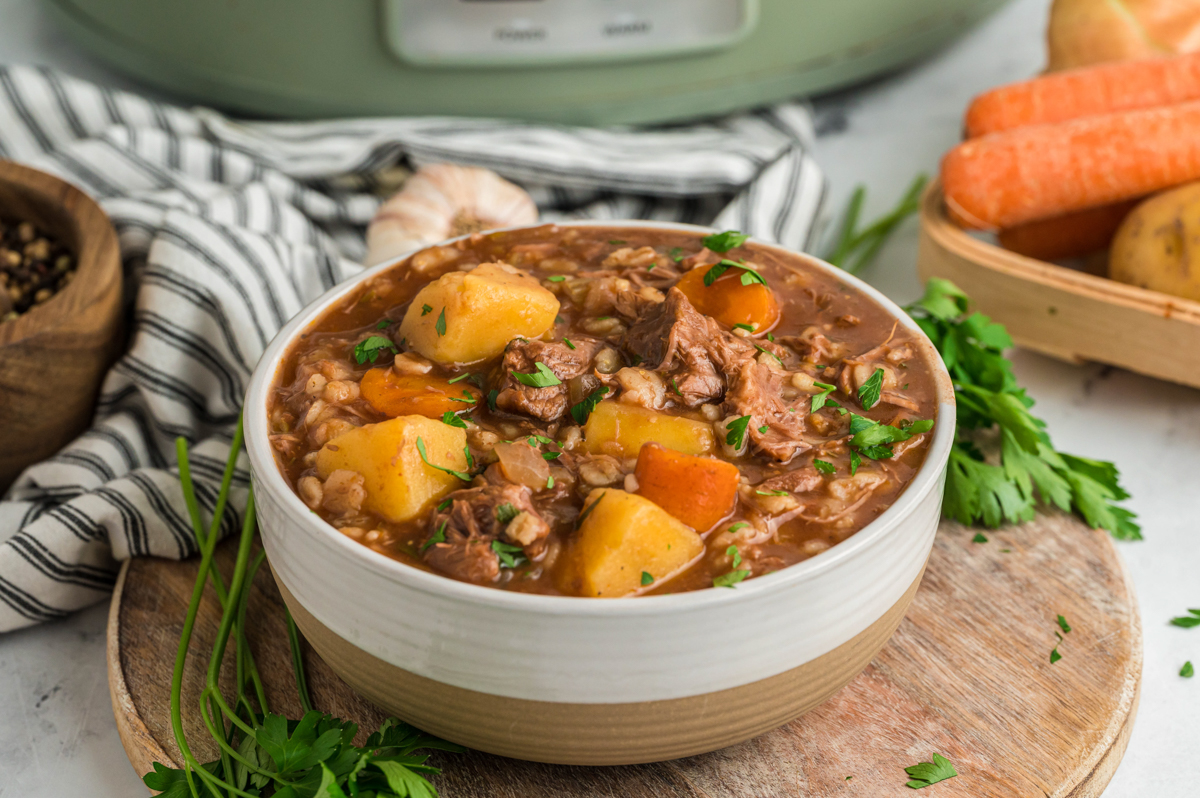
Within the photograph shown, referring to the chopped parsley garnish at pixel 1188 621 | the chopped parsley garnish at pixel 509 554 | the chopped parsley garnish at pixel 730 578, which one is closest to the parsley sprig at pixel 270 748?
the chopped parsley garnish at pixel 509 554

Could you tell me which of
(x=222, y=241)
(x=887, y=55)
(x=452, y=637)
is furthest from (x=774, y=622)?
(x=887, y=55)

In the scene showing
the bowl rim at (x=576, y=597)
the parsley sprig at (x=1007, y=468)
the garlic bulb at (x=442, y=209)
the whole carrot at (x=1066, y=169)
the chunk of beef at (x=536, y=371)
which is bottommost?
the parsley sprig at (x=1007, y=468)

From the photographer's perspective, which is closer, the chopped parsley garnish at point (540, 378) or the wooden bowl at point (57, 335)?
the chopped parsley garnish at point (540, 378)

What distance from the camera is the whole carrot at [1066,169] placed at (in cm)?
343

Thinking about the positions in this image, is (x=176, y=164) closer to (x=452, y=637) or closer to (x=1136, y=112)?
(x=452, y=637)

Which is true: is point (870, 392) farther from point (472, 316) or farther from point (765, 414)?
point (472, 316)

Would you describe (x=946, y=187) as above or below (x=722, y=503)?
below

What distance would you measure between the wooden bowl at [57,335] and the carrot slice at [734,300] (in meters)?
1.61

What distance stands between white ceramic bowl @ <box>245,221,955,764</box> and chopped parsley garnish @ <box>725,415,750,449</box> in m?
0.28

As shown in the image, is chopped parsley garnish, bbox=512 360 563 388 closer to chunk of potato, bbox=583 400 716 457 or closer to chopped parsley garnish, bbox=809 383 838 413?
chunk of potato, bbox=583 400 716 457

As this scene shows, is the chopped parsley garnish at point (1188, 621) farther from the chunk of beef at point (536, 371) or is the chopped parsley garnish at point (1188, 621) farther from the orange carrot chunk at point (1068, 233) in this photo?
the chunk of beef at point (536, 371)

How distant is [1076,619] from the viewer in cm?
242

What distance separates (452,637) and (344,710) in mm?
576

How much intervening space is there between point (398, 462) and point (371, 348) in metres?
0.41
